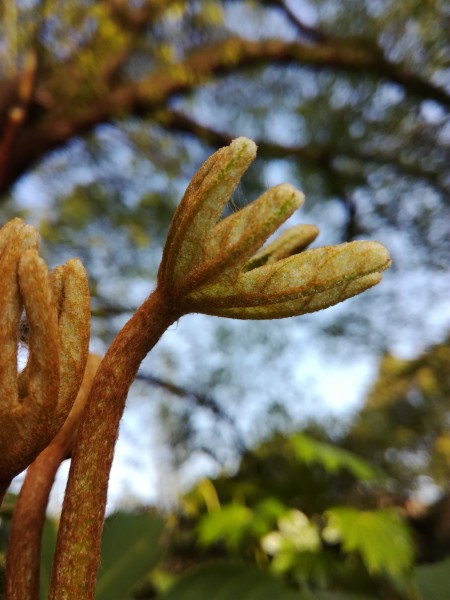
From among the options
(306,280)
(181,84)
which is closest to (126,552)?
(306,280)

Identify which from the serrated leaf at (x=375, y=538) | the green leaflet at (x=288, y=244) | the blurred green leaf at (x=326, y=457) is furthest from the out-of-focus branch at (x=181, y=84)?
the green leaflet at (x=288, y=244)

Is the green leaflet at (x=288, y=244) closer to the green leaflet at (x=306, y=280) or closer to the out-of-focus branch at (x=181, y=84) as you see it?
the green leaflet at (x=306, y=280)

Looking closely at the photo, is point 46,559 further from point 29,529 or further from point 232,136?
point 232,136

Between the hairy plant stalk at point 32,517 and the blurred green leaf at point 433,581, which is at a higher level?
the hairy plant stalk at point 32,517

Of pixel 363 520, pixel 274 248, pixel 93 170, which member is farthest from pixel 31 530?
pixel 93 170

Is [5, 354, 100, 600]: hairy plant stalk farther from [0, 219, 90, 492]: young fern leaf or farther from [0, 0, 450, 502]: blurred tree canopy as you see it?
[0, 0, 450, 502]: blurred tree canopy

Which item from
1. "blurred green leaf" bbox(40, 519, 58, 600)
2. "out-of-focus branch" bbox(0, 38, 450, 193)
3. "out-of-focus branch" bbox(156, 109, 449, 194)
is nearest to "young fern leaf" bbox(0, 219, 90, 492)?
"blurred green leaf" bbox(40, 519, 58, 600)

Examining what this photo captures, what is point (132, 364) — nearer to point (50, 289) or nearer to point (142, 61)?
point (50, 289)
